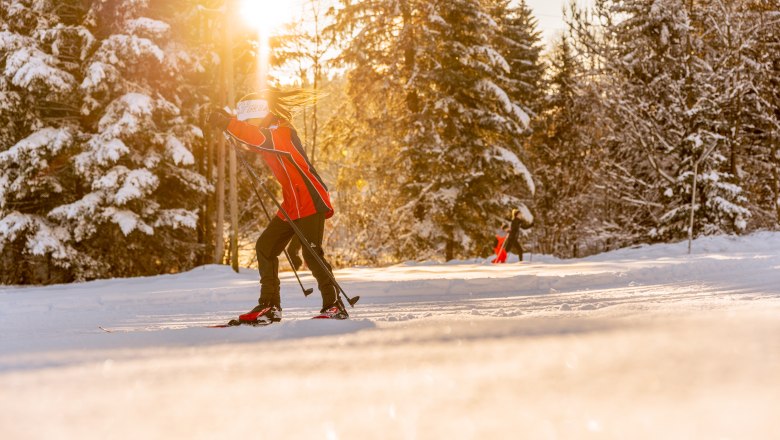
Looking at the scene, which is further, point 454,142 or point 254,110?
point 454,142

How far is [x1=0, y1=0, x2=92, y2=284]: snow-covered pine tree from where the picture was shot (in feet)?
58.9

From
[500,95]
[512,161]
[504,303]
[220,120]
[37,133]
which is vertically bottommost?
[504,303]

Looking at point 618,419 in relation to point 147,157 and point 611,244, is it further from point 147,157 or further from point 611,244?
point 611,244

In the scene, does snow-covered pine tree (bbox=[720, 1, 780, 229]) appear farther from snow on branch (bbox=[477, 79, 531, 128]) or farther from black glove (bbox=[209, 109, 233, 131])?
black glove (bbox=[209, 109, 233, 131])

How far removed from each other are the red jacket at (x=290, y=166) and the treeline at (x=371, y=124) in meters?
12.6

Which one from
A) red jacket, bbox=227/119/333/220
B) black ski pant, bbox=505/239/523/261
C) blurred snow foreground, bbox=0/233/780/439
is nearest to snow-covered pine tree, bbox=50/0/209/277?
black ski pant, bbox=505/239/523/261

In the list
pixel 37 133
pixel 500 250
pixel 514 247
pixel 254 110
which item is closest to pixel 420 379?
pixel 254 110

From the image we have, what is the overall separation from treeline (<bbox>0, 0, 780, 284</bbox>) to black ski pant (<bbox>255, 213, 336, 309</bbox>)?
12.6m

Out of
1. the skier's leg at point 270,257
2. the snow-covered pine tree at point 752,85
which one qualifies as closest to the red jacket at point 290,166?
the skier's leg at point 270,257

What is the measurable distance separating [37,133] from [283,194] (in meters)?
15.9

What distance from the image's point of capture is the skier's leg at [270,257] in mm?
5508

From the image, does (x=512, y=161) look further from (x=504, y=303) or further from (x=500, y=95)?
(x=504, y=303)

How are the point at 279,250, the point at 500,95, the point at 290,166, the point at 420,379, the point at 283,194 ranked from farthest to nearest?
the point at 500,95 < the point at 279,250 < the point at 283,194 < the point at 290,166 < the point at 420,379

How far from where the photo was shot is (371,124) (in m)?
23.5
